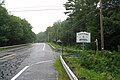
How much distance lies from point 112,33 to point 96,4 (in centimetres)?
760

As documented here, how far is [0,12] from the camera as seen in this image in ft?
218

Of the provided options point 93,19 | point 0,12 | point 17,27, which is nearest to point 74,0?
point 17,27

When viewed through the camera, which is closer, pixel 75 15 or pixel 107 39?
pixel 107 39

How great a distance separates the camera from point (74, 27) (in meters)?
81.6

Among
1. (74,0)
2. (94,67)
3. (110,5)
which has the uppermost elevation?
(74,0)

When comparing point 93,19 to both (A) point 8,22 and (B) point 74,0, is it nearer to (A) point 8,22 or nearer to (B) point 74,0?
(A) point 8,22

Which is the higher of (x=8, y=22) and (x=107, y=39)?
(x=8, y=22)

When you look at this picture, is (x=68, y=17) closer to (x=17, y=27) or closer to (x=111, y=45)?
(x=17, y=27)

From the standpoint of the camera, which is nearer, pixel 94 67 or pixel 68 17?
pixel 94 67

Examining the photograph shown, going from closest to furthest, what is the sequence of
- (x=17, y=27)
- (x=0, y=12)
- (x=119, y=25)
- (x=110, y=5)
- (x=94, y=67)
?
(x=94, y=67) < (x=119, y=25) < (x=110, y=5) < (x=0, y=12) < (x=17, y=27)

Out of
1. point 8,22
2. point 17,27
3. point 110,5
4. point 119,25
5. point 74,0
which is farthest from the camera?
point 74,0

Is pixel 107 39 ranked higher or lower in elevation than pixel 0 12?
lower

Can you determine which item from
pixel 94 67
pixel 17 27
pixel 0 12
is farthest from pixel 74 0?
pixel 94 67

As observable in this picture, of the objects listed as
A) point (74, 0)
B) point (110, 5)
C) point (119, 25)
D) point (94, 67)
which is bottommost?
point (94, 67)
